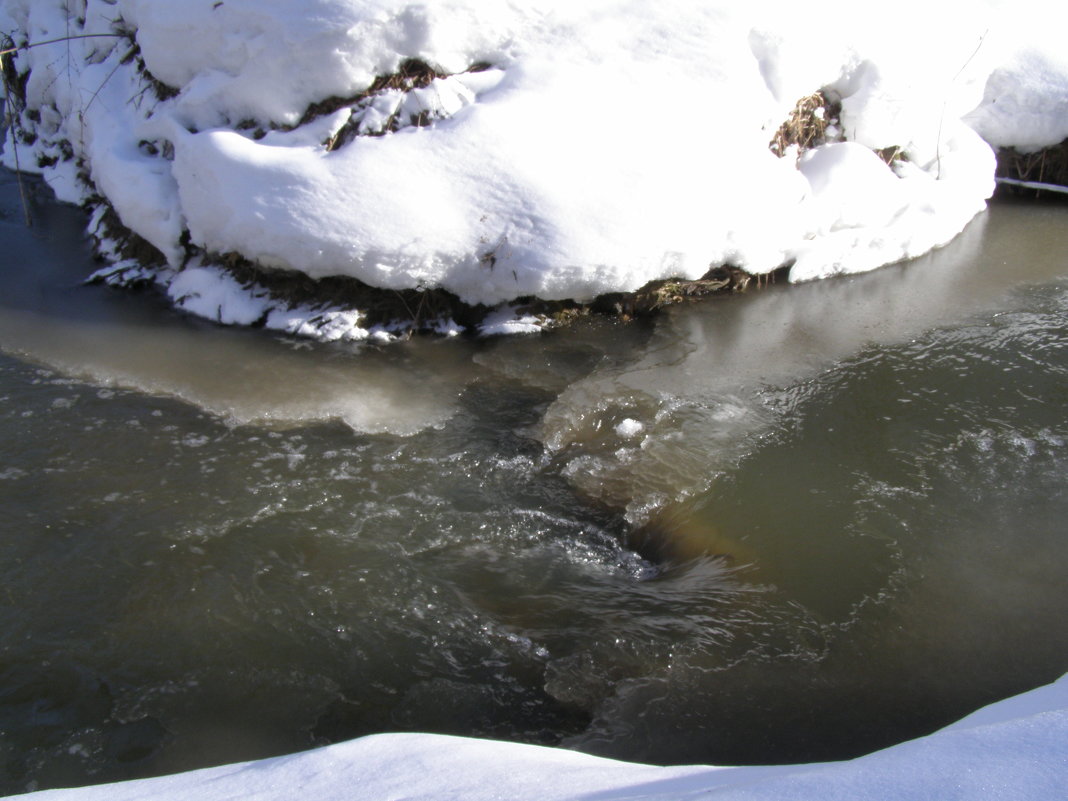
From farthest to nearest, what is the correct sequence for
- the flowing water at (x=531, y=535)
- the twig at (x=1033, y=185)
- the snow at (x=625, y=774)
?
the twig at (x=1033, y=185), the flowing water at (x=531, y=535), the snow at (x=625, y=774)

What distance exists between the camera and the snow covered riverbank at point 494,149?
5207 millimetres

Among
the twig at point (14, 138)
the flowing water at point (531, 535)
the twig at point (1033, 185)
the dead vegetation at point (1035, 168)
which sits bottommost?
the flowing water at point (531, 535)

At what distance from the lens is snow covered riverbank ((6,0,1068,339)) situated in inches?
205

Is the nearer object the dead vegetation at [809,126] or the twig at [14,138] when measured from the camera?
the dead vegetation at [809,126]

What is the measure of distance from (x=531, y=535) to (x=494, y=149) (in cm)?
271

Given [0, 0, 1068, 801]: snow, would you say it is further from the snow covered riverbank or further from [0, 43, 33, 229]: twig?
[0, 43, 33, 229]: twig

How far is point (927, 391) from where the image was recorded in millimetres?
4664

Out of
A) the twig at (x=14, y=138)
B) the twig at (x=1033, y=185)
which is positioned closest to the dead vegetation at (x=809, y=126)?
the twig at (x=1033, y=185)

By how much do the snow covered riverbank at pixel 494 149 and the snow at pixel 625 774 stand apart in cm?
336

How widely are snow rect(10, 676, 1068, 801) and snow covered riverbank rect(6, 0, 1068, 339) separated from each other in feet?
11.0

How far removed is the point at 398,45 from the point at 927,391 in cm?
383

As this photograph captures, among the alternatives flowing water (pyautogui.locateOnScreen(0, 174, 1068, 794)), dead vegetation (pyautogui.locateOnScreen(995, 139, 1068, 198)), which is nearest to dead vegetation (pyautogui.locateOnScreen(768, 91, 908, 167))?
flowing water (pyautogui.locateOnScreen(0, 174, 1068, 794))

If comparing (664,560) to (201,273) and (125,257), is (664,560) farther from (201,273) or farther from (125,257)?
(125,257)

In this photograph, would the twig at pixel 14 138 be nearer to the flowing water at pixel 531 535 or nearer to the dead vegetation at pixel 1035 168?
the flowing water at pixel 531 535
